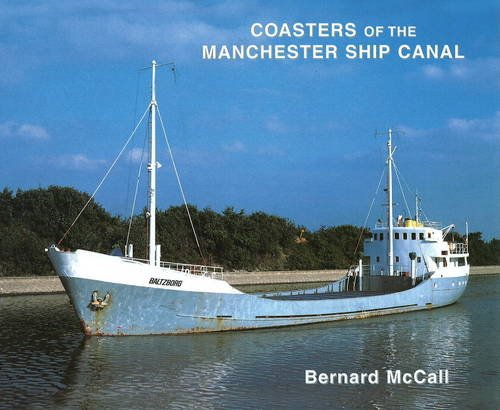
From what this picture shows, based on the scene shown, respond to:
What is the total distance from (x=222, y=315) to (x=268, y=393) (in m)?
Result: 10.1

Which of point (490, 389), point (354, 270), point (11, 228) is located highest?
point (11, 228)

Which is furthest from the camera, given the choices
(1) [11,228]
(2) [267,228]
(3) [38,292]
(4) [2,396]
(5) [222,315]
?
(2) [267,228]

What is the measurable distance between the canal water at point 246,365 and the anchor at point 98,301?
4.16 ft

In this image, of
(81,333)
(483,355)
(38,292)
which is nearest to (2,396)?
(81,333)

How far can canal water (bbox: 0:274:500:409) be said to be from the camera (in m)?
16.4

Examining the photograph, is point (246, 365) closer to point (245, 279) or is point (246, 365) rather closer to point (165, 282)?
point (165, 282)

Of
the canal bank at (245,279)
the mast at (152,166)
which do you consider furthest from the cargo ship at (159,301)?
the canal bank at (245,279)

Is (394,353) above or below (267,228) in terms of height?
below

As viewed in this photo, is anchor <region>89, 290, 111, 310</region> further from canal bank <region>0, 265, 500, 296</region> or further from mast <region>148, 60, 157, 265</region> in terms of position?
canal bank <region>0, 265, 500, 296</region>

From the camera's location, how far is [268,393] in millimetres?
16938

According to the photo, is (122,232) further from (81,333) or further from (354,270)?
(81,333)

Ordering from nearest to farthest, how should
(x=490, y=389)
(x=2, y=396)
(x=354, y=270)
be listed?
(x=2, y=396)
(x=490, y=389)
(x=354, y=270)

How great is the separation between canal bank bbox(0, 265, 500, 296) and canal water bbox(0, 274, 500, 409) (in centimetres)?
1648

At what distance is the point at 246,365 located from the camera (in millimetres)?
20828
